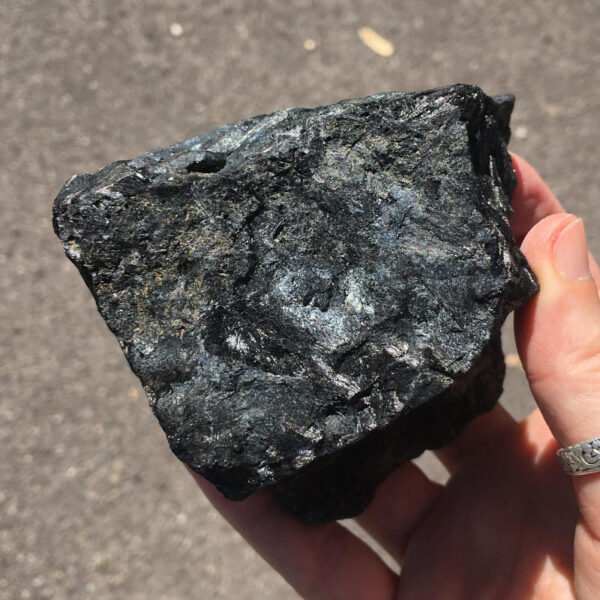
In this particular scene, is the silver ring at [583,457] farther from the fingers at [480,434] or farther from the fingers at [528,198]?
the fingers at [528,198]

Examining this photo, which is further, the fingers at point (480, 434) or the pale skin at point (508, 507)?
the fingers at point (480, 434)

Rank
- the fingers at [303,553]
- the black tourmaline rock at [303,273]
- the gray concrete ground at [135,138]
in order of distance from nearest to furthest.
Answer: the black tourmaline rock at [303,273]
the fingers at [303,553]
the gray concrete ground at [135,138]

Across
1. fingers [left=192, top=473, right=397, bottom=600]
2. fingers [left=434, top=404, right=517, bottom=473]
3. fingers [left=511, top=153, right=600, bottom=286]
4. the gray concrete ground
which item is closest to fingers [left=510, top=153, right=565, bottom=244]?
fingers [left=511, top=153, right=600, bottom=286]

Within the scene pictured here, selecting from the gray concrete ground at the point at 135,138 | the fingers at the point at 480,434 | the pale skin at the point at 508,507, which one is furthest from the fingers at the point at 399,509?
the gray concrete ground at the point at 135,138

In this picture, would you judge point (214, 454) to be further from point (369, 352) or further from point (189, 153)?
point (189, 153)

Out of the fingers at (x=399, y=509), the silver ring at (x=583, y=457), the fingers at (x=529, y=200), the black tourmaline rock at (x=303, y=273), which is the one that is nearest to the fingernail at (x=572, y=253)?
the black tourmaline rock at (x=303, y=273)

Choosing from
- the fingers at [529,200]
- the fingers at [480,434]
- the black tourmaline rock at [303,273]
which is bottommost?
the fingers at [480,434]

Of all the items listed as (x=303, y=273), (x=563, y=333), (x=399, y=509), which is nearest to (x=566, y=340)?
(x=563, y=333)

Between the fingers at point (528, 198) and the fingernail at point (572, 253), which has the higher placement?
the fingernail at point (572, 253)

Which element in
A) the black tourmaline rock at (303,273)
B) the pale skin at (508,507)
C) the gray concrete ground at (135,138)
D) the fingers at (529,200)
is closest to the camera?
the black tourmaline rock at (303,273)

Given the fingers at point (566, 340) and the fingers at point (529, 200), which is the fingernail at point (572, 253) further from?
the fingers at point (529, 200)
